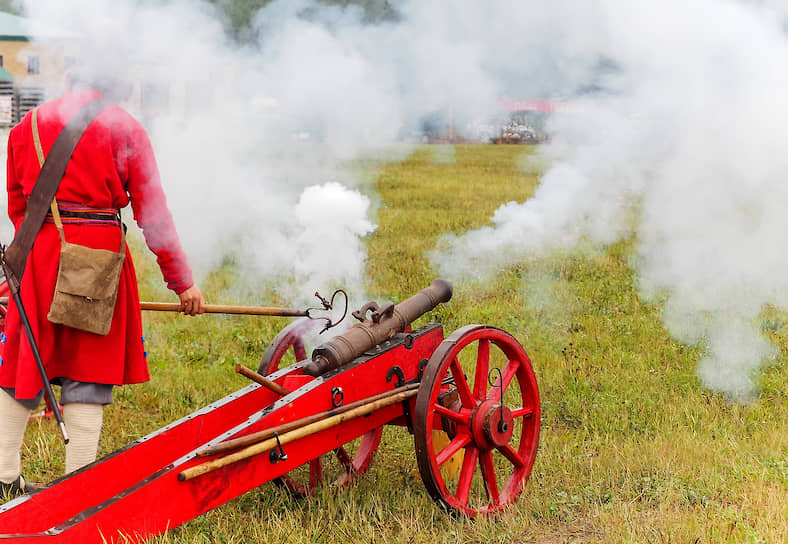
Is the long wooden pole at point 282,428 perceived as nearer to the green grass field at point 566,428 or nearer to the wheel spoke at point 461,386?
the wheel spoke at point 461,386

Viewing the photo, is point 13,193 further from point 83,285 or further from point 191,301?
point 191,301

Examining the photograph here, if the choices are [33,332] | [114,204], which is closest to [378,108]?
[114,204]

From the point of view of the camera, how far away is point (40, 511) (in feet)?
9.31

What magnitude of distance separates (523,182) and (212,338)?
330 inches

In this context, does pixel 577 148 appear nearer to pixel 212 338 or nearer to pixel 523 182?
pixel 212 338

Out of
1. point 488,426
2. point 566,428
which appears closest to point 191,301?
point 488,426

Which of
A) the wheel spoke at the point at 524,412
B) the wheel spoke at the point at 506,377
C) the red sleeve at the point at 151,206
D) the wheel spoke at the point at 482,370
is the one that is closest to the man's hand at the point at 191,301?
the red sleeve at the point at 151,206

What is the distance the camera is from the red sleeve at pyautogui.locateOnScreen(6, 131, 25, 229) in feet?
11.1

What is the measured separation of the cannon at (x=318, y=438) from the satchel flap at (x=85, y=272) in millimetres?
622

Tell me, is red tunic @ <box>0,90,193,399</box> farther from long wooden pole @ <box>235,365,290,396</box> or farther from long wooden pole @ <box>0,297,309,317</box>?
long wooden pole @ <box>235,365,290,396</box>

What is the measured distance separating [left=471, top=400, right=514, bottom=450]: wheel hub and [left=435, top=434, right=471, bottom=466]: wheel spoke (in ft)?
0.14

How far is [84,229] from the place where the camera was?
3.27 metres

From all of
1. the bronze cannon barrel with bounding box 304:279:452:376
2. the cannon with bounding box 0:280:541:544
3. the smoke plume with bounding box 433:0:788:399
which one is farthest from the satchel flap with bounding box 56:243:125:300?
the smoke plume with bounding box 433:0:788:399

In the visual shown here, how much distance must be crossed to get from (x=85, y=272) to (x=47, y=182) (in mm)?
375
